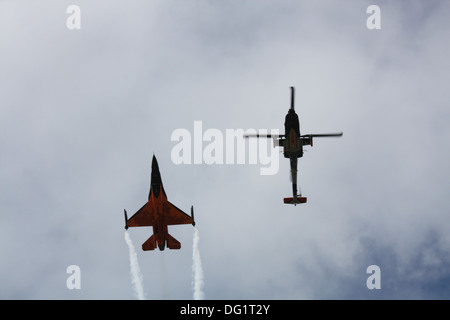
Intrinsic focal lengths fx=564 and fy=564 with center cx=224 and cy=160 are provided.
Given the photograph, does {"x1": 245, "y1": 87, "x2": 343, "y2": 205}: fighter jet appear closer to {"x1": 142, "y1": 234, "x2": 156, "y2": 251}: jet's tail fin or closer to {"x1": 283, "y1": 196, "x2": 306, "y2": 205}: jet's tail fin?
{"x1": 283, "y1": 196, "x2": 306, "y2": 205}: jet's tail fin

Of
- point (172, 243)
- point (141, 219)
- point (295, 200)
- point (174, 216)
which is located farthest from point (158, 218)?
point (295, 200)

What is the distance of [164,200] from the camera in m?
93.1

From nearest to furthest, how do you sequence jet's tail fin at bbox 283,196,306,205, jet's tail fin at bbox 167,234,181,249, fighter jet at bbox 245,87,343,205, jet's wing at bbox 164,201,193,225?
fighter jet at bbox 245,87,343,205 → jet's wing at bbox 164,201,193,225 → jet's tail fin at bbox 167,234,181,249 → jet's tail fin at bbox 283,196,306,205

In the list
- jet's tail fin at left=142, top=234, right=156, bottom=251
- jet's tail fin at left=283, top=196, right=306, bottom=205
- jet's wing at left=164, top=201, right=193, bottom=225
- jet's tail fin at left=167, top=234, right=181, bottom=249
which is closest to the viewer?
jet's wing at left=164, top=201, right=193, bottom=225

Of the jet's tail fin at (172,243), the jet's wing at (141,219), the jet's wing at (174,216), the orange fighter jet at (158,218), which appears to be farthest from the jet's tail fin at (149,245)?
the jet's wing at (174,216)

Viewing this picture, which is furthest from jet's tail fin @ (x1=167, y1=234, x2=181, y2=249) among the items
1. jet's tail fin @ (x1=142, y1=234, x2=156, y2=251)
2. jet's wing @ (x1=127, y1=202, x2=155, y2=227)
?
jet's wing @ (x1=127, y1=202, x2=155, y2=227)

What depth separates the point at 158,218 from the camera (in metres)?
94.4

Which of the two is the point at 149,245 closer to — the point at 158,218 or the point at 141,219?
the point at 141,219

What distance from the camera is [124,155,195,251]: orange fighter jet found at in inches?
3610

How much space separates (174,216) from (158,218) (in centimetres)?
367
